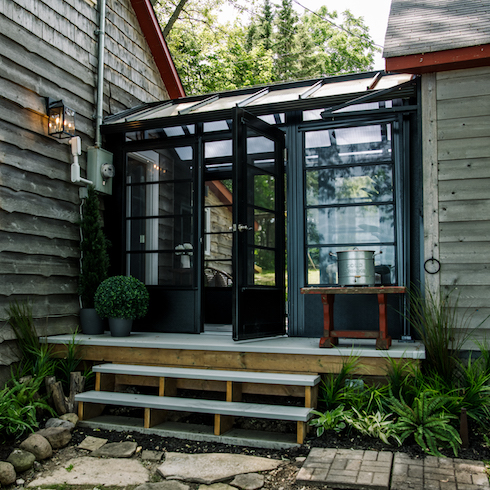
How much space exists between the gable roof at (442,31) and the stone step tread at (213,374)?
237 centimetres

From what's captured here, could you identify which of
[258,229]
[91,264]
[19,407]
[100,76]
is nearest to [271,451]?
[19,407]

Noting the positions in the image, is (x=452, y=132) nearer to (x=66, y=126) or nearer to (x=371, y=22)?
(x=66, y=126)

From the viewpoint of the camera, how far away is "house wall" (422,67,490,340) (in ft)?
11.9

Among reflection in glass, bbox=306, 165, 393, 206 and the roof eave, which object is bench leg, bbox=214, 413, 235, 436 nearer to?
reflection in glass, bbox=306, 165, 393, 206

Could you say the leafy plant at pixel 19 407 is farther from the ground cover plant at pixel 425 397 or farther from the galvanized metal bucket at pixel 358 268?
the galvanized metal bucket at pixel 358 268

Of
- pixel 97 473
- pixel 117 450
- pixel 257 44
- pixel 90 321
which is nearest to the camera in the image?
pixel 97 473

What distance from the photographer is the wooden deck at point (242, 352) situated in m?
3.40

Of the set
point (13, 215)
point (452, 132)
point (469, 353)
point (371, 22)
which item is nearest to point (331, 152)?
point (452, 132)

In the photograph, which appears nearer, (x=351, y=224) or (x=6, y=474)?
(x=6, y=474)

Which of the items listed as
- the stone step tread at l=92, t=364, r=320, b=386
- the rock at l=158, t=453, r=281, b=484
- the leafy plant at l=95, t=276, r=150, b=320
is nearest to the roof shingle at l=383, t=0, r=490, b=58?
the stone step tread at l=92, t=364, r=320, b=386

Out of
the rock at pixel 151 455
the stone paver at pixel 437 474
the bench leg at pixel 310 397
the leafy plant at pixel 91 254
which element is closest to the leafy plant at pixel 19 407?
the rock at pixel 151 455

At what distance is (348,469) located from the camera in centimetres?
260

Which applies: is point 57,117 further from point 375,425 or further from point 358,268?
point 375,425

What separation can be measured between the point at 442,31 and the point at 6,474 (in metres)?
4.06
